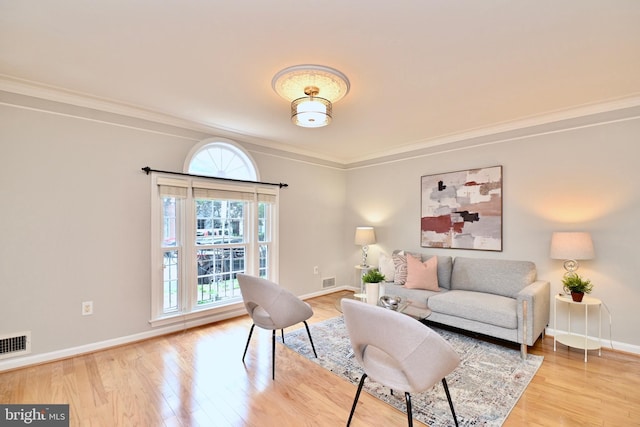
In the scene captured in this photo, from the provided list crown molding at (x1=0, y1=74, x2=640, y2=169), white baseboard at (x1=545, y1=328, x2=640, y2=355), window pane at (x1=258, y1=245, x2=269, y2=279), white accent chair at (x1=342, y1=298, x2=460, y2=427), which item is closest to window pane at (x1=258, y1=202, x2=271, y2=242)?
window pane at (x1=258, y1=245, x2=269, y2=279)

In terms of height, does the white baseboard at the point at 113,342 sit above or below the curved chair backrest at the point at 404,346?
below

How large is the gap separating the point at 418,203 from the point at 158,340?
153 inches

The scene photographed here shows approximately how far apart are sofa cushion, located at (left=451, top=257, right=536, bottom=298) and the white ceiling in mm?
1745

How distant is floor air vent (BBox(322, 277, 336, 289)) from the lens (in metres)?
5.11

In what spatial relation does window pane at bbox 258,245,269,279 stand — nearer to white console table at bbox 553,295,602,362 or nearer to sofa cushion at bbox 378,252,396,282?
sofa cushion at bbox 378,252,396,282

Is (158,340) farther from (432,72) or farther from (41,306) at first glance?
(432,72)

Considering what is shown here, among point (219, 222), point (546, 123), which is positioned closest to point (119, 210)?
point (219, 222)

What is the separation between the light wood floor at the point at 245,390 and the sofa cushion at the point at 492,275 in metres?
0.67

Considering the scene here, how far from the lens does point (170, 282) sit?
134 inches

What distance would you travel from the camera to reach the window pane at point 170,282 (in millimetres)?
3350

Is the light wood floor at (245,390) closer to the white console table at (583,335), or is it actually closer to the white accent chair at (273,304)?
the white console table at (583,335)

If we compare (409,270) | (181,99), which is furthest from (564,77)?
(181,99)

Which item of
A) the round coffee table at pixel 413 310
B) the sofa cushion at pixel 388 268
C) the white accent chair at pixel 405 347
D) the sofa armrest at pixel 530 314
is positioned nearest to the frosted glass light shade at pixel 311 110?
the white accent chair at pixel 405 347

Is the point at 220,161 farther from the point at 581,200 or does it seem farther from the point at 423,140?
the point at 581,200
